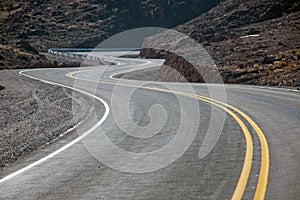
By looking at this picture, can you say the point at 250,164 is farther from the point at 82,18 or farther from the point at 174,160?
the point at 82,18

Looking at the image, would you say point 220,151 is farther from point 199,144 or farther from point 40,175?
point 40,175

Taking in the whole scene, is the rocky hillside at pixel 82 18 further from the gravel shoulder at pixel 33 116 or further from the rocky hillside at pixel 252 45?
the gravel shoulder at pixel 33 116

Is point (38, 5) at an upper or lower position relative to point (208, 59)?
upper

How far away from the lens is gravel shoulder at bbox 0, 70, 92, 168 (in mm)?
11061

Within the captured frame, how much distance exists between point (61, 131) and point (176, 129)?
3084 millimetres

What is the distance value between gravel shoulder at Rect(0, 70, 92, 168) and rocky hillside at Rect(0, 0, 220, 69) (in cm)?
5574

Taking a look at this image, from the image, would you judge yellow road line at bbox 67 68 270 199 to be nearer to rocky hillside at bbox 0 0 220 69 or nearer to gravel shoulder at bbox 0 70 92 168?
gravel shoulder at bbox 0 70 92 168

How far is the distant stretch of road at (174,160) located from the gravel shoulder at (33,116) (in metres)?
0.52

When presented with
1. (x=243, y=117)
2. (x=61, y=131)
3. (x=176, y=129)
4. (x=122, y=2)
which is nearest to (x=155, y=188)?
(x=176, y=129)

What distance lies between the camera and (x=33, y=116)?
53.9ft

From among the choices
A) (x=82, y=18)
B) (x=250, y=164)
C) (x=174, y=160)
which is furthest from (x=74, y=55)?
(x=250, y=164)

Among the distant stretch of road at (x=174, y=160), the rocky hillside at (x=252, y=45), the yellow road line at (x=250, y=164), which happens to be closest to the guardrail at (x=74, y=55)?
the rocky hillside at (x=252, y=45)

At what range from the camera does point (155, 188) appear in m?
7.05

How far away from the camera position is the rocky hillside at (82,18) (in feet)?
275
